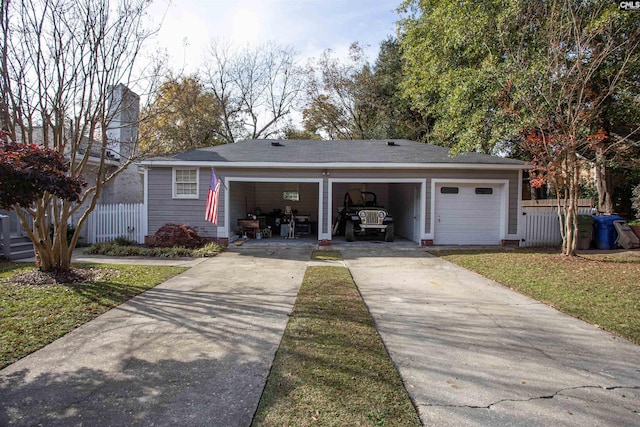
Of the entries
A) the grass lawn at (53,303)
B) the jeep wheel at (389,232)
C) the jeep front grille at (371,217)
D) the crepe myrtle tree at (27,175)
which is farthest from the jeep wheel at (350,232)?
the crepe myrtle tree at (27,175)

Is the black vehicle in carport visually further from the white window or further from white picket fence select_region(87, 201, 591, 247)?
the white window

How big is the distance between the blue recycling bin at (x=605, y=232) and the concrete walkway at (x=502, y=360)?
807 centimetres

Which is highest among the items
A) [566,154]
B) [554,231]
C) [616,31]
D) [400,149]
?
[616,31]

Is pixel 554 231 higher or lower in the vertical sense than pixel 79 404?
higher

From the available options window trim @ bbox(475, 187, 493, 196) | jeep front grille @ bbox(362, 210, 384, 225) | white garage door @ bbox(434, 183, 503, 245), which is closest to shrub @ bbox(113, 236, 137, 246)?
jeep front grille @ bbox(362, 210, 384, 225)

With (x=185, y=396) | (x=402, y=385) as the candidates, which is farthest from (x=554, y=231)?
(x=185, y=396)

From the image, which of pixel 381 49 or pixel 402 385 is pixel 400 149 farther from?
pixel 381 49

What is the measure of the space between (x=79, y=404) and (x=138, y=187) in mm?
17408

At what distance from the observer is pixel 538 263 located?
8836 mm

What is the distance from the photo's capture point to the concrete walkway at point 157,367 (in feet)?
8.54

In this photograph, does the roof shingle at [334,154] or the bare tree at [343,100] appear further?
the bare tree at [343,100]

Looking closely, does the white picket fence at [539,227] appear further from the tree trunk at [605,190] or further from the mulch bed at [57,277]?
the mulch bed at [57,277]

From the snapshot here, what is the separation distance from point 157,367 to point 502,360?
322cm

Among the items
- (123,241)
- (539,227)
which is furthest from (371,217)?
(123,241)
